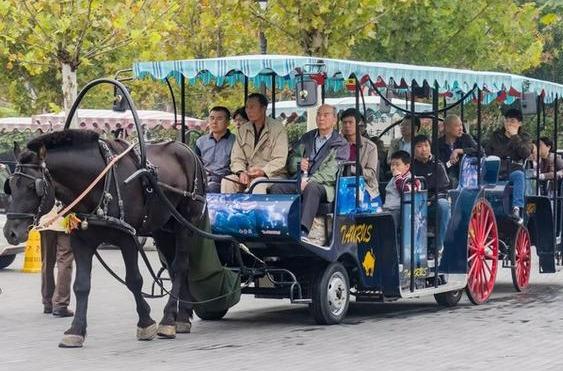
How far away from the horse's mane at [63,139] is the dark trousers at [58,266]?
265 cm

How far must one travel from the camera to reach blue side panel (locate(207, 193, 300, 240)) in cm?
1280

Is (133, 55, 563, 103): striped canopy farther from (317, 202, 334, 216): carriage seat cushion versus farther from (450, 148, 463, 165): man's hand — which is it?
(317, 202, 334, 216): carriage seat cushion

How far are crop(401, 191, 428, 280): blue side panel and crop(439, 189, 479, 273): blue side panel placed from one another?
45 cm

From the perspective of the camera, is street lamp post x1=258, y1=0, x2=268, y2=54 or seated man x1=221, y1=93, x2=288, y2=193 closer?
seated man x1=221, y1=93, x2=288, y2=193

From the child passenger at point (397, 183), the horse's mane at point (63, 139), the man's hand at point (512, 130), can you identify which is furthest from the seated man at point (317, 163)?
the man's hand at point (512, 130)

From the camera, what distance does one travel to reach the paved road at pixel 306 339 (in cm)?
1097

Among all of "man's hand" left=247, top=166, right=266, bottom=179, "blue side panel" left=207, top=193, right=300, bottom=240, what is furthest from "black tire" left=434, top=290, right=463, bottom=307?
"blue side panel" left=207, top=193, right=300, bottom=240

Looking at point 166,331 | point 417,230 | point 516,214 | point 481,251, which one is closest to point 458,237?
point 481,251

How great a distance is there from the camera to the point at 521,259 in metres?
17.1

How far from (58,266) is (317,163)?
2928mm

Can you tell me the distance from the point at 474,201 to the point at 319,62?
358 cm

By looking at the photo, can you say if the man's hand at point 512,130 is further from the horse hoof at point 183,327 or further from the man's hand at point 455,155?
the horse hoof at point 183,327

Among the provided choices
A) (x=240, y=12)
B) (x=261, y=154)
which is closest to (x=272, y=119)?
(x=261, y=154)

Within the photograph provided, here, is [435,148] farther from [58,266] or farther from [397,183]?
[58,266]
